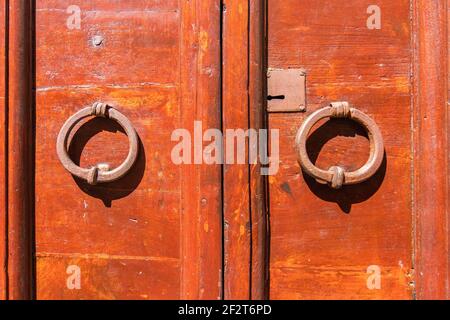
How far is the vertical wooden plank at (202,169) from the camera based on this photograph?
2.71ft

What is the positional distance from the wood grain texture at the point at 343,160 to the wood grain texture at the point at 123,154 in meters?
0.18

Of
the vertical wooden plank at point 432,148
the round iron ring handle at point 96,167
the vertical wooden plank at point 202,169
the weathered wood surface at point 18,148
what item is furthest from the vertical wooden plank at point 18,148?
the vertical wooden plank at point 432,148

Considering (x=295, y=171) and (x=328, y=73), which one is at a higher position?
(x=328, y=73)

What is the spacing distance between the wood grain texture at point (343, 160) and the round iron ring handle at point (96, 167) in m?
0.31

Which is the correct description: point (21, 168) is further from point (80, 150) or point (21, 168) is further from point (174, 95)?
point (174, 95)

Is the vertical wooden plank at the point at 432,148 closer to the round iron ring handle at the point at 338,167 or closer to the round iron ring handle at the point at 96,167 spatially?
the round iron ring handle at the point at 338,167

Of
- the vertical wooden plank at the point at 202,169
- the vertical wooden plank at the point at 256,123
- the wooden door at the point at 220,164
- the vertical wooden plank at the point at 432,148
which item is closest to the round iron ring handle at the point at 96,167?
the wooden door at the point at 220,164

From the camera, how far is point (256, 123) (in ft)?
2.71

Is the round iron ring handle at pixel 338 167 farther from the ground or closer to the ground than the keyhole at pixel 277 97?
closer to the ground

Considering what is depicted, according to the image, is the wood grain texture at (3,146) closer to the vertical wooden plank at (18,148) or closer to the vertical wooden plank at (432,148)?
the vertical wooden plank at (18,148)

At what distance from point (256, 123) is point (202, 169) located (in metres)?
0.15

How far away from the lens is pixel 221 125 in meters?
0.83

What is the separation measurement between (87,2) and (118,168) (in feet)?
1.27

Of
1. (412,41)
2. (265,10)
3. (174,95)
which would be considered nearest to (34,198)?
(174,95)
